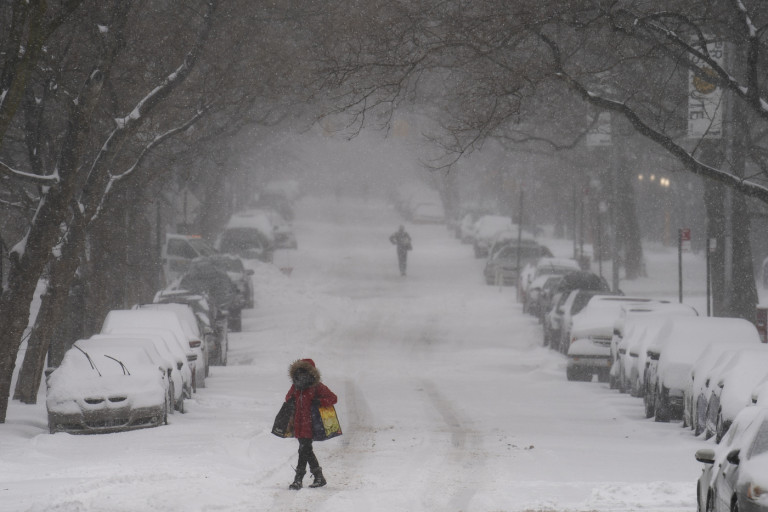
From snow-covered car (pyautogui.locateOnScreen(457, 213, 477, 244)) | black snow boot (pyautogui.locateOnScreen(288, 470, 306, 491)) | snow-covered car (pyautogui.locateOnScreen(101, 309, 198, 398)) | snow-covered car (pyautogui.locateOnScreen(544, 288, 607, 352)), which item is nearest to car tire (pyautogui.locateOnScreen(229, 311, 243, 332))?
snow-covered car (pyautogui.locateOnScreen(544, 288, 607, 352))

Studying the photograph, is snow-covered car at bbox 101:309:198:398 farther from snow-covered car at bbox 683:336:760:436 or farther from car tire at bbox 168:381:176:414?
snow-covered car at bbox 683:336:760:436

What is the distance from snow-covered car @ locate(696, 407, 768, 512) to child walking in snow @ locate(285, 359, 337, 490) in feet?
13.6

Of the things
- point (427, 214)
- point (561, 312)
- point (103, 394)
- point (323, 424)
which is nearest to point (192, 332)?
point (103, 394)

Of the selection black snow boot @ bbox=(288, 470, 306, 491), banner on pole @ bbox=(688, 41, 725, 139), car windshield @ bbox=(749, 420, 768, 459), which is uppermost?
A: banner on pole @ bbox=(688, 41, 725, 139)

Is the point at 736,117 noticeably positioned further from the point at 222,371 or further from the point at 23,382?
the point at 23,382

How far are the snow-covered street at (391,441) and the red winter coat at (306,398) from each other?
0.60 metres

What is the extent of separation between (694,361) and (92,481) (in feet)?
31.1

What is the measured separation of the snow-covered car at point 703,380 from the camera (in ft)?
52.8

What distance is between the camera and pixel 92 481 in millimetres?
11859

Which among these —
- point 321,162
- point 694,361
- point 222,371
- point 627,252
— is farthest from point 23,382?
point 321,162

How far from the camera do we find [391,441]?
16.1 m

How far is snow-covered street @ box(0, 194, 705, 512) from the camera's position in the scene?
1164 cm

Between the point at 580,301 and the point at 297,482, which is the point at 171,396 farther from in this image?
the point at 580,301

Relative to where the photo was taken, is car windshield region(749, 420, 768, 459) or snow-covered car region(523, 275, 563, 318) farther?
snow-covered car region(523, 275, 563, 318)
